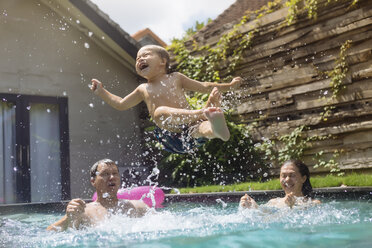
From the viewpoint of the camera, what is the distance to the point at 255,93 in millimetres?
7125

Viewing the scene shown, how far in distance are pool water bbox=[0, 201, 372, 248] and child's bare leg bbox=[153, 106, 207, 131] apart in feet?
2.36

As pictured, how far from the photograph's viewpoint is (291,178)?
4051 millimetres

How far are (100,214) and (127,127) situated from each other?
534 cm

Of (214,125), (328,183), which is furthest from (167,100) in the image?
(328,183)

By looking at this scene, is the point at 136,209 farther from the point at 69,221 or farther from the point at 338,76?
the point at 338,76

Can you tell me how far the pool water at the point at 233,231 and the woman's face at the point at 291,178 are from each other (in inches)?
14.7

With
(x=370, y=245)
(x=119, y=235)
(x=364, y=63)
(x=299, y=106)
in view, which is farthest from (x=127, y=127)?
(x=370, y=245)

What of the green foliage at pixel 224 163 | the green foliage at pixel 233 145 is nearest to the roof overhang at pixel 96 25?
the green foliage at pixel 233 145

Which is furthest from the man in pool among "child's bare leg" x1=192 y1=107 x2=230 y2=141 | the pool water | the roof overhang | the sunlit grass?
the roof overhang

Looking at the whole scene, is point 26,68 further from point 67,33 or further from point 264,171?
point 264,171

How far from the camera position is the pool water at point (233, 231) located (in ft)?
7.56

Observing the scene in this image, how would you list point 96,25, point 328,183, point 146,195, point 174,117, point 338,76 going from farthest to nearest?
point 96,25, point 338,76, point 328,183, point 146,195, point 174,117

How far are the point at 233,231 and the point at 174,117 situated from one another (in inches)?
44.3

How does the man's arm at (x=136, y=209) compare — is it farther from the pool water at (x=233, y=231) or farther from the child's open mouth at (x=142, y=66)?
the child's open mouth at (x=142, y=66)
